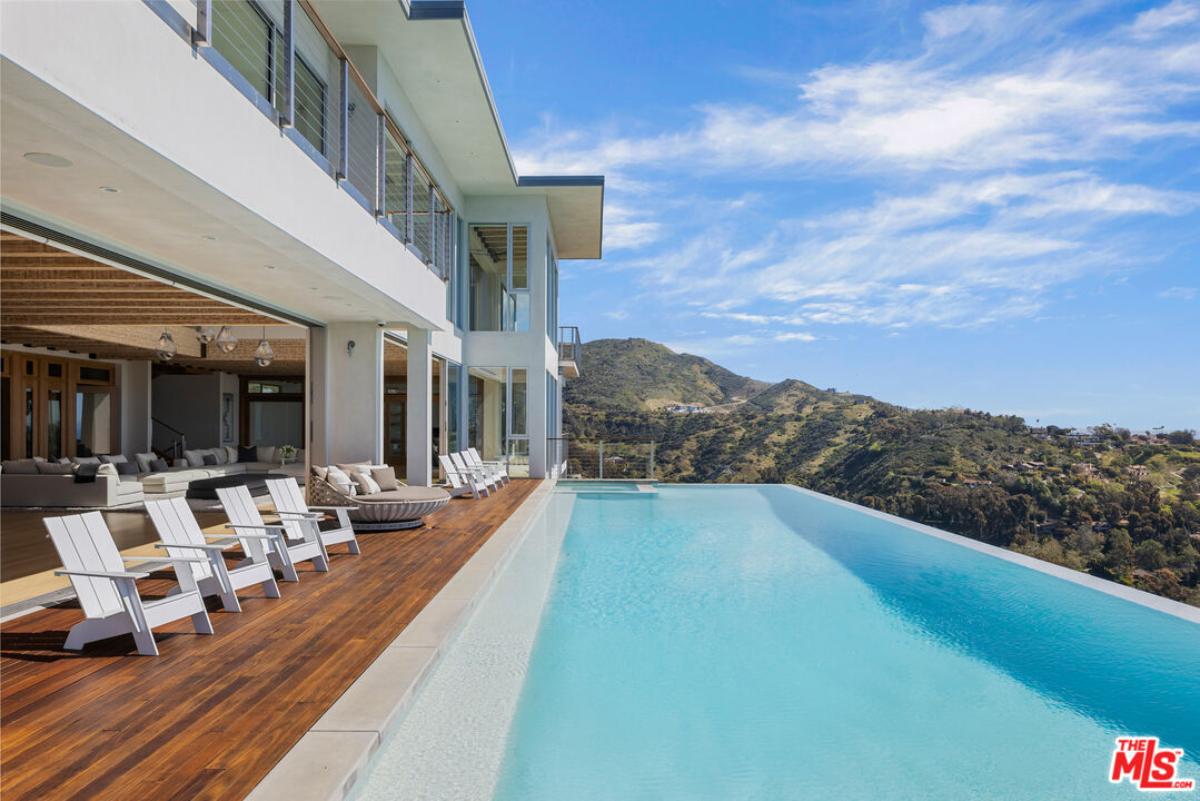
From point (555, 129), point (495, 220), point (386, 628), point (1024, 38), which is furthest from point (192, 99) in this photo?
point (555, 129)

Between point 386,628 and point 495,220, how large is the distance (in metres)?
13.6

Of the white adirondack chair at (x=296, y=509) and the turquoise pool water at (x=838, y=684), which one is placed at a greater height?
the white adirondack chair at (x=296, y=509)

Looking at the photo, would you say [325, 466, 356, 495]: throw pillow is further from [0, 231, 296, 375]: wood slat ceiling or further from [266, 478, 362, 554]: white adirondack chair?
[0, 231, 296, 375]: wood slat ceiling

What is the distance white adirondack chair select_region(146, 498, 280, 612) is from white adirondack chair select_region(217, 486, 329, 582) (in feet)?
0.96

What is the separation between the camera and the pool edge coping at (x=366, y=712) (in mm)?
2906

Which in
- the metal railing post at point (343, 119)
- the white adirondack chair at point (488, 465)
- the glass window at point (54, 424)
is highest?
the metal railing post at point (343, 119)

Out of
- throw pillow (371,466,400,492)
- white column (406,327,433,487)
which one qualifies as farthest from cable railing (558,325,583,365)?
throw pillow (371,466,400,492)

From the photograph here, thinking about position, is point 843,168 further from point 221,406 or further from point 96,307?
point 96,307

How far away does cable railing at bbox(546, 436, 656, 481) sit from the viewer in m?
18.8

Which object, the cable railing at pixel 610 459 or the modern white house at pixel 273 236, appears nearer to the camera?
the modern white house at pixel 273 236

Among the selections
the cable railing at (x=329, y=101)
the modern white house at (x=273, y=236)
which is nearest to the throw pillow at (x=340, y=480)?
the modern white house at (x=273, y=236)

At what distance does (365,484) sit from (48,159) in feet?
19.7

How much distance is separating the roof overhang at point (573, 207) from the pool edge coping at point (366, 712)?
483 inches

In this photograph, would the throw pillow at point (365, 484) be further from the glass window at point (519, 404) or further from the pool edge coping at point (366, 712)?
the glass window at point (519, 404)
